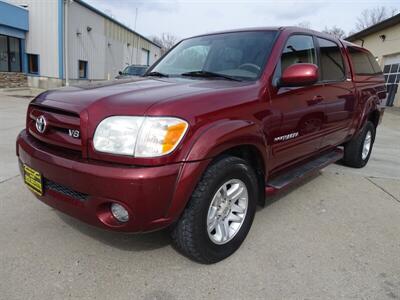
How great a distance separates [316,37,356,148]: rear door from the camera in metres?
3.69

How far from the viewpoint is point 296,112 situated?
121 inches

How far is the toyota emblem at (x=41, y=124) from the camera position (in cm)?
238

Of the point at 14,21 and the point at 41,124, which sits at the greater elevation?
the point at 14,21

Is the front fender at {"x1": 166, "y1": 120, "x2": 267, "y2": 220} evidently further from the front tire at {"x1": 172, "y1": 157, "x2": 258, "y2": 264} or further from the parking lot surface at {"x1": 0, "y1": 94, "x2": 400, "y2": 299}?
the parking lot surface at {"x1": 0, "y1": 94, "x2": 400, "y2": 299}

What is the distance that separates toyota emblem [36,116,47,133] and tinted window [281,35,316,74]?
1.98 meters

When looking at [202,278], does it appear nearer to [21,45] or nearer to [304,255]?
[304,255]

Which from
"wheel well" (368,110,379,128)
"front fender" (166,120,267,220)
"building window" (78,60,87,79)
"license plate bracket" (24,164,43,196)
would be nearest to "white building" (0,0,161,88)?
"building window" (78,60,87,79)

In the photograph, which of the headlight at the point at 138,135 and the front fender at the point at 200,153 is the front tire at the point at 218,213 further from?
the headlight at the point at 138,135

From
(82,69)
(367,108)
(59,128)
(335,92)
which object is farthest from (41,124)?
(82,69)

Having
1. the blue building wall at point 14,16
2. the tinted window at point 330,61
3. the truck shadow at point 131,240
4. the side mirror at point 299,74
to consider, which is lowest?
the truck shadow at point 131,240

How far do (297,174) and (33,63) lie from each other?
19874 millimetres

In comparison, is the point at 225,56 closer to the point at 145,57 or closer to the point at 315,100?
the point at 315,100

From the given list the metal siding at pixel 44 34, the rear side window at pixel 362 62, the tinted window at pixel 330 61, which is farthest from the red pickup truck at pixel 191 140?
the metal siding at pixel 44 34

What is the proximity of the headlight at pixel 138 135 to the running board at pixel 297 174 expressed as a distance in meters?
1.27
